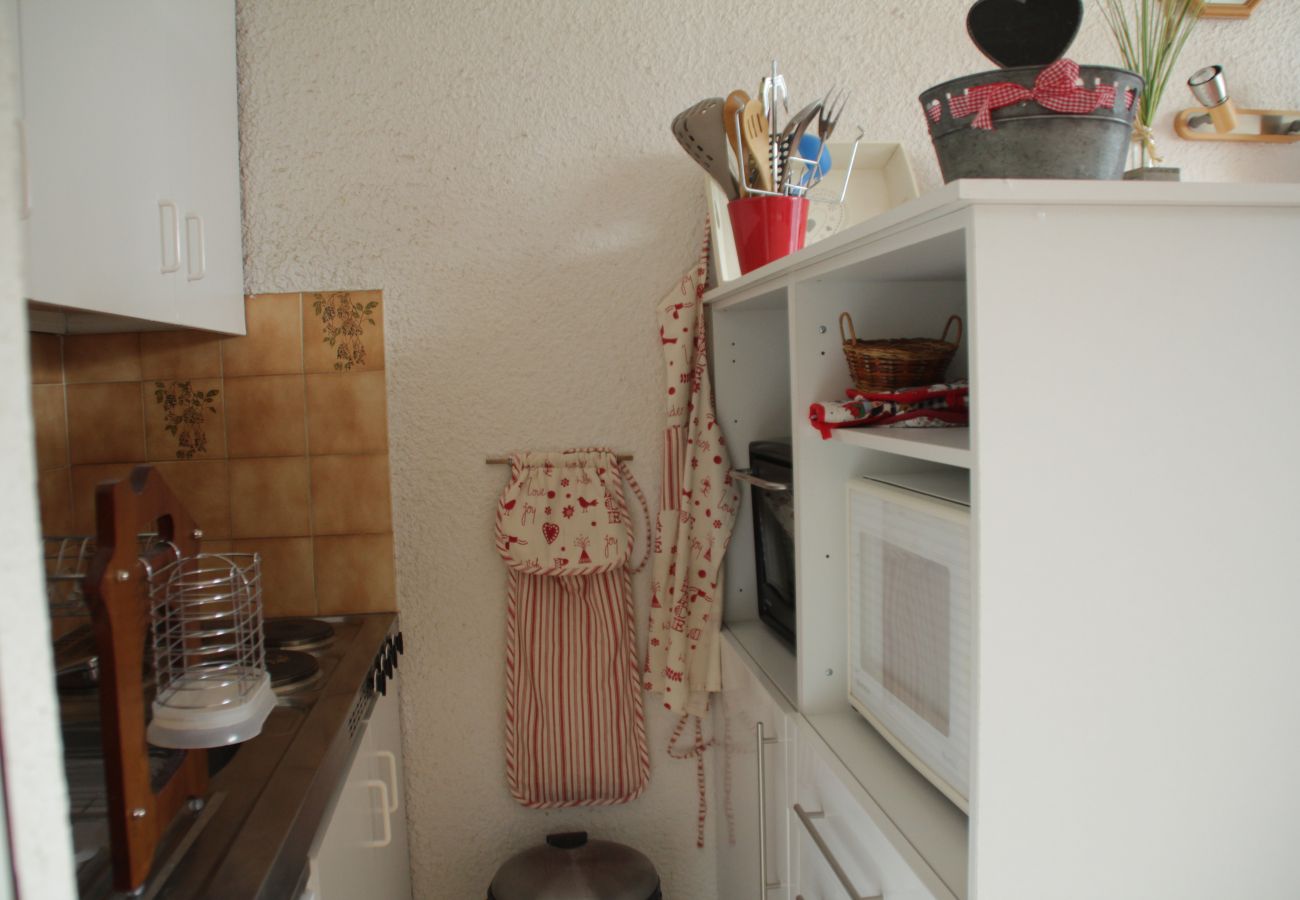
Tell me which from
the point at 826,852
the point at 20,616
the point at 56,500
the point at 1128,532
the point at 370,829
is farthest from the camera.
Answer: the point at 56,500

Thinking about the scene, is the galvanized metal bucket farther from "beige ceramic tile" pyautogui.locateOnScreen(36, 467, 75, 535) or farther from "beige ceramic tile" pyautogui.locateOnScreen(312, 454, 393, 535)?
"beige ceramic tile" pyautogui.locateOnScreen(36, 467, 75, 535)

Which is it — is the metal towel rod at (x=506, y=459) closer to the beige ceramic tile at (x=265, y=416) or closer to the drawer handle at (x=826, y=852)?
the beige ceramic tile at (x=265, y=416)

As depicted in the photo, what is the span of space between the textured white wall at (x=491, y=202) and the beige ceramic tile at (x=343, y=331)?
0.03 metres

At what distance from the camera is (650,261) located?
190 centimetres

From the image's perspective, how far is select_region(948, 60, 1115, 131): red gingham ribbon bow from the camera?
0.87 m

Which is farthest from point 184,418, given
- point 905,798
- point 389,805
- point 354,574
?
point 905,798

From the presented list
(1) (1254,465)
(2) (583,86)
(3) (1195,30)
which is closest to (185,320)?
(2) (583,86)

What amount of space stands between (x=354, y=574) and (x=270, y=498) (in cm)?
23

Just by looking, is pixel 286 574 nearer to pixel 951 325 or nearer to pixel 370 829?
pixel 370 829

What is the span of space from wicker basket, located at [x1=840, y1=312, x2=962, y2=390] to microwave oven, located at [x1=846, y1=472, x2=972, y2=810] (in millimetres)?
134

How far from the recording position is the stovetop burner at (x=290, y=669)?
55.8 inches

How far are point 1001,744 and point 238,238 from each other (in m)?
1.63

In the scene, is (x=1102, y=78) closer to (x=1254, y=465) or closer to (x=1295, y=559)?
(x=1254, y=465)

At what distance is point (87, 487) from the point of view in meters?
1.77
